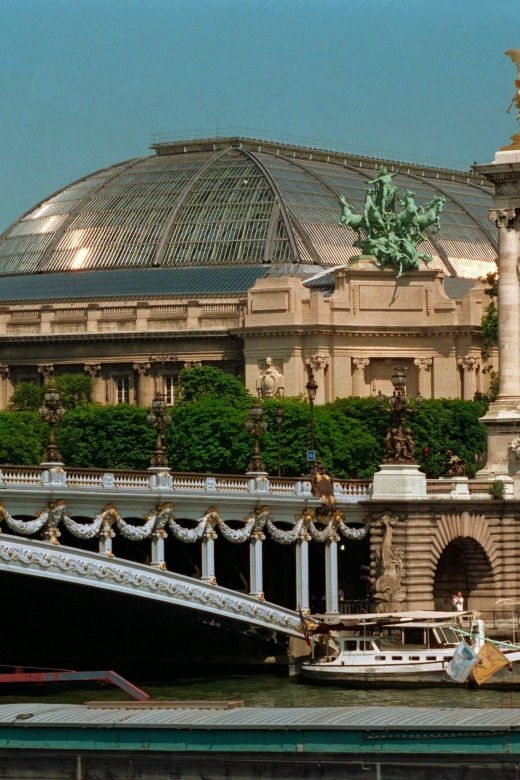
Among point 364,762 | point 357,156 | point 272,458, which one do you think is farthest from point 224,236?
point 364,762

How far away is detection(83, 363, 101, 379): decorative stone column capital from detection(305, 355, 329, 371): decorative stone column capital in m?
15.1

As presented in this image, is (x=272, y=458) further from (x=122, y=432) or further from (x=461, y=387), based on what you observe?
(x=461, y=387)

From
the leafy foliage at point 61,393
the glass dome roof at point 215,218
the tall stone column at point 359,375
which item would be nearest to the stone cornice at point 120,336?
the leafy foliage at point 61,393

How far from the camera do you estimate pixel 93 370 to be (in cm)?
15938

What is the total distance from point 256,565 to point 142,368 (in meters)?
72.5

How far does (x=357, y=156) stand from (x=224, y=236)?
2482 centimetres

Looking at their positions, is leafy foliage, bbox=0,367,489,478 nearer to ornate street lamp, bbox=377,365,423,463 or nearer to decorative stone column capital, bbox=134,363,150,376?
decorative stone column capital, bbox=134,363,150,376

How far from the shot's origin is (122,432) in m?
131

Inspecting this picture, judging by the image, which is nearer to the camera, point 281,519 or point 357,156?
point 281,519

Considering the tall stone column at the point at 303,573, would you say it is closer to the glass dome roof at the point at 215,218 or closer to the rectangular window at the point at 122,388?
the rectangular window at the point at 122,388

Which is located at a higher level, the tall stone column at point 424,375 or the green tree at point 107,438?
the tall stone column at point 424,375

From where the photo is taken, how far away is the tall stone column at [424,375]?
149875mm

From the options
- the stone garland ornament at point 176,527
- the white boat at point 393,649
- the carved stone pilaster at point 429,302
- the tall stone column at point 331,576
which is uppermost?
the carved stone pilaster at point 429,302

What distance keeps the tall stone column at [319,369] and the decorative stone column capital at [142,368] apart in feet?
37.3
